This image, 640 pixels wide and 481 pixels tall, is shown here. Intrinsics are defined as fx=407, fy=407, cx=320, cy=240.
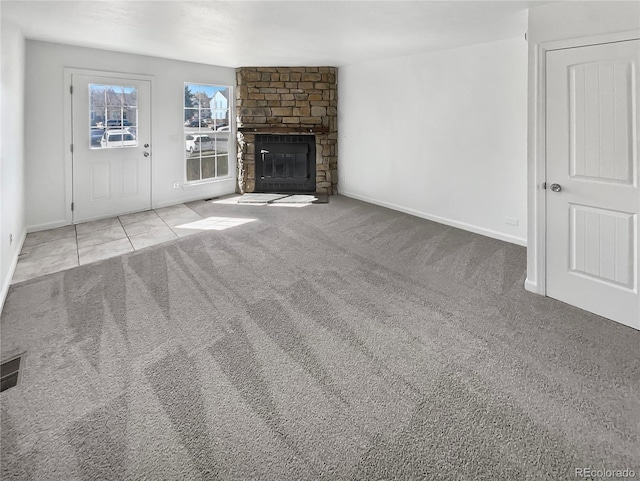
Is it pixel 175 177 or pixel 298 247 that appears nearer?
pixel 298 247

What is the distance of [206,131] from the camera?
290 inches

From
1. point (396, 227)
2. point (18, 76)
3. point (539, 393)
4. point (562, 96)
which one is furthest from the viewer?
point (396, 227)

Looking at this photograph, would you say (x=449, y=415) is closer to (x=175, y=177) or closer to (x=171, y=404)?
(x=171, y=404)

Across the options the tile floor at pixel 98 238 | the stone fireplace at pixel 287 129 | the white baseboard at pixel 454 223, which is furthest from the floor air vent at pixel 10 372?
the stone fireplace at pixel 287 129

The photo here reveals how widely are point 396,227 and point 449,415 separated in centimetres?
385

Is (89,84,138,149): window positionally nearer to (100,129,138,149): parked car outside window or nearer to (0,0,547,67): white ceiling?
(100,129,138,149): parked car outside window

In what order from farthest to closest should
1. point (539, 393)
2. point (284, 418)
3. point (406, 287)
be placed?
point (406, 287)
point (539, 393)
point (284, 418)

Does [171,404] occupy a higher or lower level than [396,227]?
lower

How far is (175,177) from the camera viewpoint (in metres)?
6.97

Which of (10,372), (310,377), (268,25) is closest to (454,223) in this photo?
(268,25)

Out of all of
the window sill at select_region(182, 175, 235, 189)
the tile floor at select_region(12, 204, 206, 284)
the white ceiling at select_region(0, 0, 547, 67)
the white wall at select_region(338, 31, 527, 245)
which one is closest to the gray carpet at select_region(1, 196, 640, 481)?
the tile floor at select_region(12, 204, 206, 284)

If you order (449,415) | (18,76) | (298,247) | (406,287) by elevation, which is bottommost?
(449,415)

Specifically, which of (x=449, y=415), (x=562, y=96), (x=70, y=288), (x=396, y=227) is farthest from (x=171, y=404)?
(x=396, y=227)
